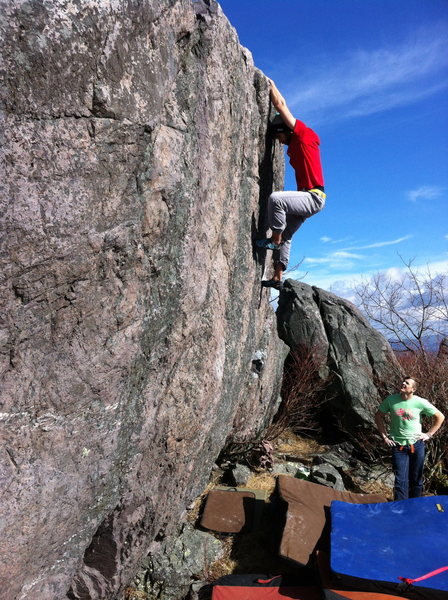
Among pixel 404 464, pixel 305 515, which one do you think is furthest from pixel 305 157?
pixel 305 515

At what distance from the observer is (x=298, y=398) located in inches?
389

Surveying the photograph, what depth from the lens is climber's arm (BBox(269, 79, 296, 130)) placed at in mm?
5383

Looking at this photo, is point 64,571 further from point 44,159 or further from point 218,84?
point 218,84

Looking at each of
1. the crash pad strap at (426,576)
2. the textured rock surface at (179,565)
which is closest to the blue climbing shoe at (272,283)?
the textured rock surface at (179,565)

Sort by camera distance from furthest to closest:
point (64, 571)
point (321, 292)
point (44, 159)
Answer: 1. point (321, 292)
2. point (64, 571)
3. point (44, 159)

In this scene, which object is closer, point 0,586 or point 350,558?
point 0,586

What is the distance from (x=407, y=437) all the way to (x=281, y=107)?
4185 millimetres

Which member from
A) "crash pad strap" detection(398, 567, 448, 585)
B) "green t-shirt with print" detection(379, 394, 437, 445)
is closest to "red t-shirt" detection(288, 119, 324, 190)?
"green t-shirt with print" detection(379, 394, 437, 445)

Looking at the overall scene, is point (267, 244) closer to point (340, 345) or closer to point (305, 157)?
point (305, 157)

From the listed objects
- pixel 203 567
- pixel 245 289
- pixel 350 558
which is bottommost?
pixel 203 567

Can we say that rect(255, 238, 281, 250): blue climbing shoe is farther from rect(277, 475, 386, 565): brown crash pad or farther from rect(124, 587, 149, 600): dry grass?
rect(124, 587, 149, 600): dry grass

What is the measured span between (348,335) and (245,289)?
19.3 feet

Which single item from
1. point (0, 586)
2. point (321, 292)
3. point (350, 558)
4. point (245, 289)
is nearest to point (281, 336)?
point (321, 292)

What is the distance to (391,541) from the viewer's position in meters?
4.60
